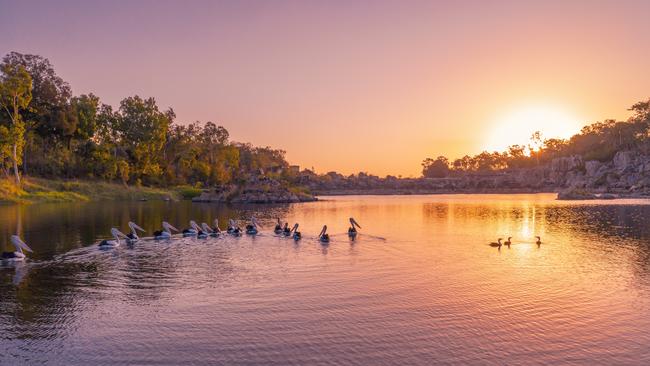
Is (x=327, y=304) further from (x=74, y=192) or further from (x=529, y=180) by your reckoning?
(x=529, y=180)

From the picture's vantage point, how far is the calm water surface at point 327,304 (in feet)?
39.4

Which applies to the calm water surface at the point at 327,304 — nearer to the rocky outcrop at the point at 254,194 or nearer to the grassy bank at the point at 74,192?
the grassy bank at the point at 74,192

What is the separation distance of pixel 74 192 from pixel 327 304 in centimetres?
7837

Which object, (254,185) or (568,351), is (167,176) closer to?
(254,185)

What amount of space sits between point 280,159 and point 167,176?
66.5m

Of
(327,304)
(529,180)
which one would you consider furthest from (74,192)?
(529,180)

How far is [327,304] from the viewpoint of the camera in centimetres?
1612

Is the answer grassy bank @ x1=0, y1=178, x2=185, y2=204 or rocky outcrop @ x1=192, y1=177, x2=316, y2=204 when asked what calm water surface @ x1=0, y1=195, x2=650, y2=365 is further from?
rocky outcrop @ x1=192, y1=177, x2=316, y2=204

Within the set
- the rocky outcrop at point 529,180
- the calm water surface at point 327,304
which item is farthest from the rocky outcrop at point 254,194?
the calm water surface at point 327,304

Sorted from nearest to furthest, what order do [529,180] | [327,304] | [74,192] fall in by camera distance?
[327,304]
[74,192]
[529,180]

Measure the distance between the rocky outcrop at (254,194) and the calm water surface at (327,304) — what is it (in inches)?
2273

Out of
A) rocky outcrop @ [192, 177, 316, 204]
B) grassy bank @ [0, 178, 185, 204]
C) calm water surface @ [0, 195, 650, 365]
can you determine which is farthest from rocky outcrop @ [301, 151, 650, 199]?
calm water surface @ [0, 195, 650, 365]

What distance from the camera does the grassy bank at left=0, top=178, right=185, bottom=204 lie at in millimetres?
68625

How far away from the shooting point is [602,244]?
1179 inches
